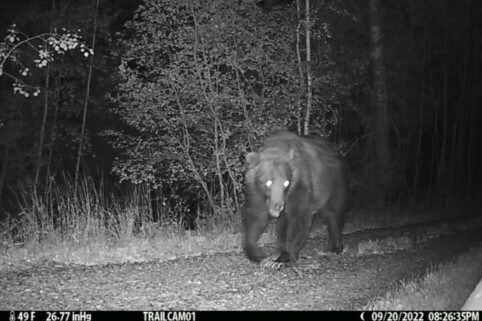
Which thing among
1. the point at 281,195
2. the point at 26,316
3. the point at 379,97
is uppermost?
the point at 379,97

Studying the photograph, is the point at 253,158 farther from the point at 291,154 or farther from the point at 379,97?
the point at 379,97

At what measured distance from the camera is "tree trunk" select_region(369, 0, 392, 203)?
17.0m

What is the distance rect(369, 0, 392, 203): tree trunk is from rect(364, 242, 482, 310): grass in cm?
894

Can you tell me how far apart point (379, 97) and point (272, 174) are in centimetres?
1033

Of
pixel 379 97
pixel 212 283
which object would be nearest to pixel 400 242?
pixel 212 283

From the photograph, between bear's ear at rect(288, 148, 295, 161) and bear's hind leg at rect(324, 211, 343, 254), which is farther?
bear's hind leg at rect(324, 211, 343, 254)

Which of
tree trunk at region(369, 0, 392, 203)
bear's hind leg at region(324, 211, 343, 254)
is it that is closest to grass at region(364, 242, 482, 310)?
bear's hind leg at region(324, 211, 343, 254)

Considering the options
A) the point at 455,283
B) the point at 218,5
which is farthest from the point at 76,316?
the point at 218,5

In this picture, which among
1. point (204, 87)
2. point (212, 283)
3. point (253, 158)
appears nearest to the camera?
point (212, 283)

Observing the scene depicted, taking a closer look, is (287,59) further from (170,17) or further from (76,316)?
(76,316)

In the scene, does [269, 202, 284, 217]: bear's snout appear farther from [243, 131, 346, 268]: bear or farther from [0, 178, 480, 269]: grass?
[0, 178, 480, 269]: grass

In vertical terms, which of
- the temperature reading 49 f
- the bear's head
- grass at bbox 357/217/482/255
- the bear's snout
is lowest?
grass at bbox 357/217/482/255

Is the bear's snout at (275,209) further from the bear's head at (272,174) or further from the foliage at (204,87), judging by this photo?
the foliage at (204,87)

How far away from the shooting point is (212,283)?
6.71 metres
